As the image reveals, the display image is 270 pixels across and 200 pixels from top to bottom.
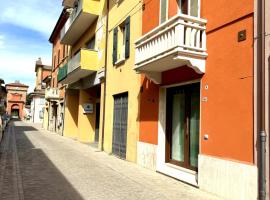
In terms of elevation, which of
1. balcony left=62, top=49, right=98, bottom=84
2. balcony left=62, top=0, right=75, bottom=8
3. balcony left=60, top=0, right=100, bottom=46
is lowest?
balcony left=62, top=49, right=98, bottom=84

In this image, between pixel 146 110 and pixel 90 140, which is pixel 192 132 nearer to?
pixel 146 110

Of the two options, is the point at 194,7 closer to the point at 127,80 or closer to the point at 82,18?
the point at 127,80

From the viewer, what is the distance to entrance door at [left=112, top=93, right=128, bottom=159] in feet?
44.0

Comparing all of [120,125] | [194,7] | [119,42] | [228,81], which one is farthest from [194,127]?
[119,42]

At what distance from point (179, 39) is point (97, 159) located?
677 centimetres

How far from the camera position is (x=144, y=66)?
392 inches

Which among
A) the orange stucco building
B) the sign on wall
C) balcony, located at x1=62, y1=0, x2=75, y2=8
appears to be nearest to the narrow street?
the orange stucco building

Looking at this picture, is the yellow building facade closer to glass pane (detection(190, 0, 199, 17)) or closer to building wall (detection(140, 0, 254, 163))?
glass pane (detection(190, 0, 199, 17))

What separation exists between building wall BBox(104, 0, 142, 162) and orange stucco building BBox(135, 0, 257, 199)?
3.93 feet

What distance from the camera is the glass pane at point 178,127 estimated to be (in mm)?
9820

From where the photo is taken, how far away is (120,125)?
549 inches

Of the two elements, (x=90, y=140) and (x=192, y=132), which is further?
(x=90, y=140)

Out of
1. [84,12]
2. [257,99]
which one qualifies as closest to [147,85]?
[257,99]

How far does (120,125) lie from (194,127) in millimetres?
5266
